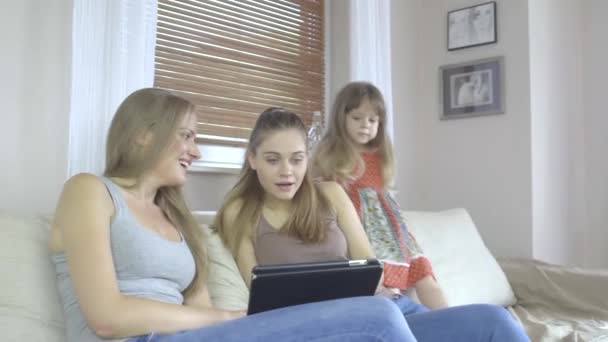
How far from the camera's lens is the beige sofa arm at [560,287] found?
2.26 meters

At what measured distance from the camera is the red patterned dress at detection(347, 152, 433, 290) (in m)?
1.91

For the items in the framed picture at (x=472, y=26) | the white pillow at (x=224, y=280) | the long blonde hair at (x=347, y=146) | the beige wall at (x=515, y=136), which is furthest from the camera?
the framed picture at (x=472, y=26)

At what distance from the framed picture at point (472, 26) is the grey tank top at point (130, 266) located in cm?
227

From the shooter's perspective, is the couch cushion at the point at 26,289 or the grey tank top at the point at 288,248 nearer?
the couch cushion at the point at 26,289

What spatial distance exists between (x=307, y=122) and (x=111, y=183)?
162 cm

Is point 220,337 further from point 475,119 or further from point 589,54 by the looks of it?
point 589,54

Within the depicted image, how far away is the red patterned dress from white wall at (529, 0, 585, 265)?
117 cm

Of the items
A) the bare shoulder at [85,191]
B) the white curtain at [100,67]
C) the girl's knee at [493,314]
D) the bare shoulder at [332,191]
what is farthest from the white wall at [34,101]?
the girl's knee at [493,314]

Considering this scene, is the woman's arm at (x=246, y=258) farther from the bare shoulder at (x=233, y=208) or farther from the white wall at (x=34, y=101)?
the white wall at (x=34, y=101)

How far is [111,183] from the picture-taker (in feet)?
4.42

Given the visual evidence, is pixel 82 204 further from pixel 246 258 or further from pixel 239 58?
pixel 239 58

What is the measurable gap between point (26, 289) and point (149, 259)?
0.30 meters

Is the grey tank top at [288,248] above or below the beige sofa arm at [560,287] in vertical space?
above

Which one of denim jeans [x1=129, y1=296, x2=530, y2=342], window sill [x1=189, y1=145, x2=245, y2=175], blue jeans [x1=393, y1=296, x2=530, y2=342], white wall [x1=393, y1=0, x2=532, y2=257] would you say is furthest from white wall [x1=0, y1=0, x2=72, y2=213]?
white wall [x1=393, y1=0, x2=532, y2=257]
